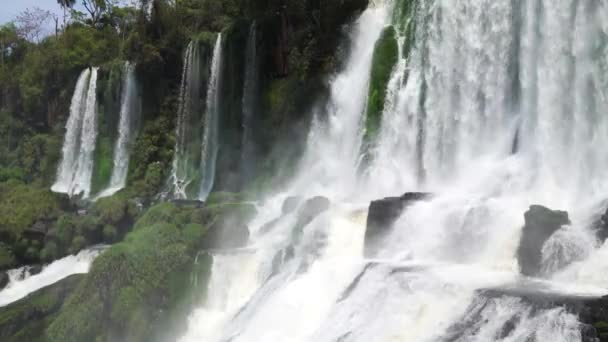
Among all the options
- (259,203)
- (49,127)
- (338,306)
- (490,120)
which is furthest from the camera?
(49,127)

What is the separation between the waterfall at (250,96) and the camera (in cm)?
2502

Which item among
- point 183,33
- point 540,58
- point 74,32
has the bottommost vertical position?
point 540,58

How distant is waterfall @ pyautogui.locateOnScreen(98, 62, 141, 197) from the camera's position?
30031 mm

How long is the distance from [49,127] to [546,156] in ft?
96.0

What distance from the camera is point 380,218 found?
44.1ft

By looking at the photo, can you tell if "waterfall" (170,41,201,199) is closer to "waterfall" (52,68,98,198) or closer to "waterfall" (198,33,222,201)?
"waterfall" (198,33,222,201)

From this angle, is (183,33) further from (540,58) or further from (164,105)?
(540,58)

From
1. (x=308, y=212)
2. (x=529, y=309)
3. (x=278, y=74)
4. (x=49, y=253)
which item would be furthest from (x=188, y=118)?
(x=529, y=309)

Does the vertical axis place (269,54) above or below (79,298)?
above

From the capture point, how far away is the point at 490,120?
16.8m

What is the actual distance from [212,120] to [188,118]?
1871mm

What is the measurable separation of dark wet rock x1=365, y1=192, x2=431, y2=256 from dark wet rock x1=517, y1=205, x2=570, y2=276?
2954 millimetres

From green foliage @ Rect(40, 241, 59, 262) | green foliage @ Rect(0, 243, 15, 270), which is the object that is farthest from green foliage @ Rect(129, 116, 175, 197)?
green foliage @ Rect(0, 243, 15, 270)

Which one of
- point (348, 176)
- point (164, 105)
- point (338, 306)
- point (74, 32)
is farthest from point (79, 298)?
point (74, 32)
